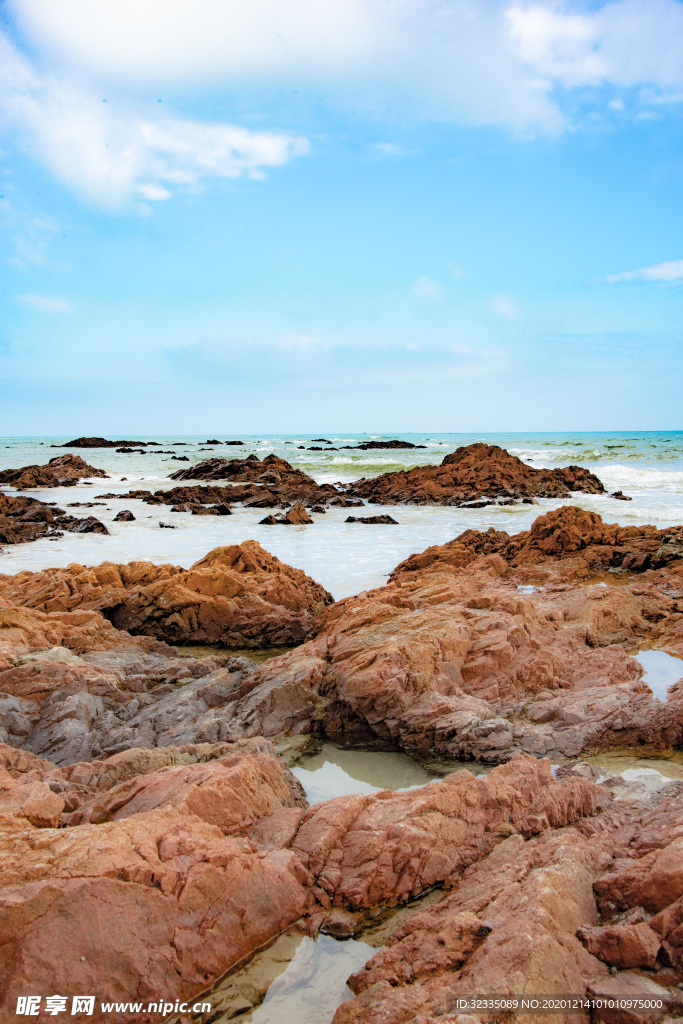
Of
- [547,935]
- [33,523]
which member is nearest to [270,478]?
[33,523]

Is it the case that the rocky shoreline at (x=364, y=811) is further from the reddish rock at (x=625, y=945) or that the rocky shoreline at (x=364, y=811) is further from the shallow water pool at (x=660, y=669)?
Answer: the shallow water pool at (x=660, y=669)

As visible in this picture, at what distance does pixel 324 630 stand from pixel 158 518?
11.9 m

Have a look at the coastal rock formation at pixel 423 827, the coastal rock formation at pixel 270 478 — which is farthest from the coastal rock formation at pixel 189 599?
the coastal rock formation at pixel 270 478

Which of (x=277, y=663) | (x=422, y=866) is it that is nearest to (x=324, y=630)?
(x=277, y=663)

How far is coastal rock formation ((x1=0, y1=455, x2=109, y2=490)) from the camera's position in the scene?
1060 inches

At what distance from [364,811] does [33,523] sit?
14308 millimetres

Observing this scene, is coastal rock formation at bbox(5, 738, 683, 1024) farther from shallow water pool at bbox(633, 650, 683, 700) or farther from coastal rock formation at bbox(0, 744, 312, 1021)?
shallow water pool at bbox(633, 650, 683, 700)

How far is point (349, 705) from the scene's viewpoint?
4.20 meters

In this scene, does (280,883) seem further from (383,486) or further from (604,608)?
(383,486)

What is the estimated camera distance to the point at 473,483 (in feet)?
73.8

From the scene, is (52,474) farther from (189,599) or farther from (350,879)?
(350,879)

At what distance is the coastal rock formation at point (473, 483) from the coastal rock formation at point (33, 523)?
9.96 metres

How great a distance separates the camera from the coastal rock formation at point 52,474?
26.9m

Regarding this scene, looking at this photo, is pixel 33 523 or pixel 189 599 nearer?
pixel 189 599
